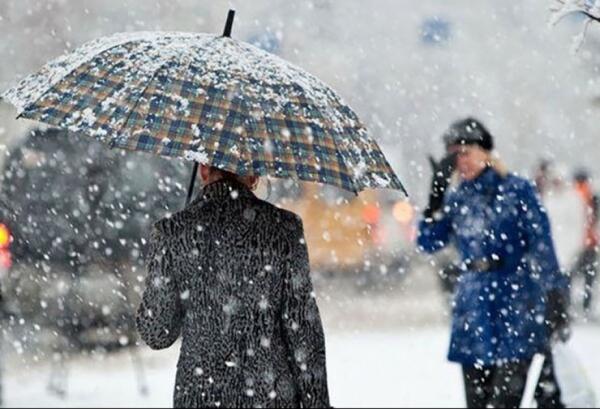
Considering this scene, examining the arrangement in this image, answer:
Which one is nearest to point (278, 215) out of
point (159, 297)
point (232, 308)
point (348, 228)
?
point (232, 308)

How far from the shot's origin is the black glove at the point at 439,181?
18.4 feet

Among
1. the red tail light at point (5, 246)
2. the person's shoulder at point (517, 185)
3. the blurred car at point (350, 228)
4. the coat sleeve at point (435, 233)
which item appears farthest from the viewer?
the blurred car at point (350, 228)

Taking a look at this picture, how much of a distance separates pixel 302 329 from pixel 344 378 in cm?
591

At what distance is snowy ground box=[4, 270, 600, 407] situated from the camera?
7848 mm

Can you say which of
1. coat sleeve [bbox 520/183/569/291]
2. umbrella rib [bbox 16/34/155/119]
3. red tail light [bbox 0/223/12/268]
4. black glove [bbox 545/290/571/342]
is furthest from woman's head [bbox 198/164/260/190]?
red tail light [bbox 0/223/12/268]

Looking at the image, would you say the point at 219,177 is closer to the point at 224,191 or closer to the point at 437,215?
the point at 224,191

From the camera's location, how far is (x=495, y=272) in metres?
5.28

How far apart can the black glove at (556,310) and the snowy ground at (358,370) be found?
7.31ft

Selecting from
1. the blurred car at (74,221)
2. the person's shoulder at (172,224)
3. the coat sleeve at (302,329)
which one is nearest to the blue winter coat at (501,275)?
the coat sleeve at (302,329)

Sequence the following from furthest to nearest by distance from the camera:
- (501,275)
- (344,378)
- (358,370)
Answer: (358,370)
(344,378)
(501,275)

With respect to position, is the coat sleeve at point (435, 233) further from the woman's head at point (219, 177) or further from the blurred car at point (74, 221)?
the blurred car at point (74, 221)

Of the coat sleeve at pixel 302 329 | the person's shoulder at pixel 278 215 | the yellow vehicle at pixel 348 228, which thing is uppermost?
the yellow vehicle at pixel 348 228

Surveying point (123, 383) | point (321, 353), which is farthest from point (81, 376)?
point (321, 353)

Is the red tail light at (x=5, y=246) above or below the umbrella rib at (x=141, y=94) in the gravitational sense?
above
